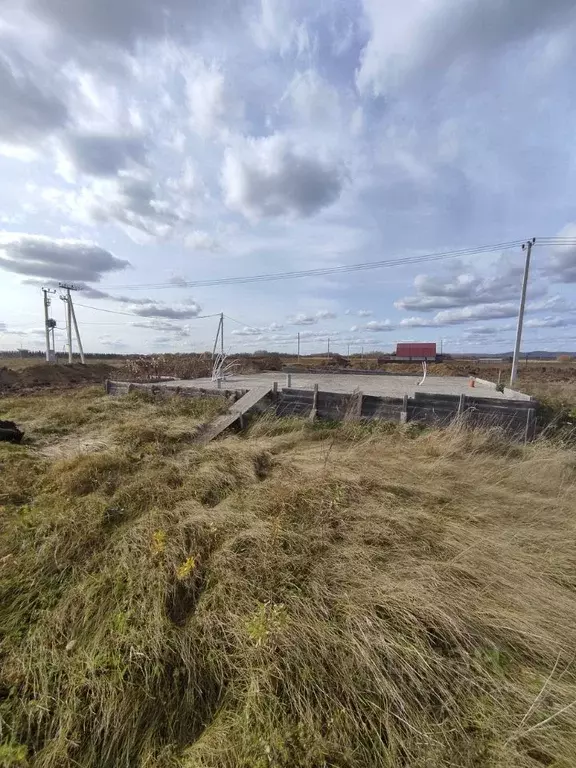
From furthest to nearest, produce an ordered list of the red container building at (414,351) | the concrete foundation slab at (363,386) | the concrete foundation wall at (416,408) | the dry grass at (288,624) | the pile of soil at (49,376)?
the red container building at (414,351) < the pile of soil at (49,376) < the concrete foundation slab at (363,386) < the concrete foundation wall at (416,408) < the dry grass at (288,624)

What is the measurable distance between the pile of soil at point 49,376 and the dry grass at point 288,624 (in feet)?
60.2

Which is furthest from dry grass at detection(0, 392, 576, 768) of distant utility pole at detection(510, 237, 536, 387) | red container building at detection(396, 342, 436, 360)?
red container building at detection(396, 342, 436, 360)

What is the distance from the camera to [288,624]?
8.38 feet

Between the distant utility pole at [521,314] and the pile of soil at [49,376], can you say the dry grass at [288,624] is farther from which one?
the pile of soil at [49,376]

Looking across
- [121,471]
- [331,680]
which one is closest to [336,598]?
[331,680]

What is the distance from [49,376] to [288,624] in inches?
1096

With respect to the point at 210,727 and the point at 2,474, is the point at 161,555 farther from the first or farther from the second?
the point at 2,474

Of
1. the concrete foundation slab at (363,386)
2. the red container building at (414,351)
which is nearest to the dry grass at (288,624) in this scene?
the concrete foundation slab at (363,386)

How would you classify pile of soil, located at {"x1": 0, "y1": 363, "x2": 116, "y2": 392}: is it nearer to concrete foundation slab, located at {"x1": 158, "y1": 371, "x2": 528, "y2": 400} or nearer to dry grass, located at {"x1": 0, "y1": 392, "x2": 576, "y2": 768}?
concrete foundation slab, located at {"x1": 158, "y1": 371, "x2": 528, "y2": 400}

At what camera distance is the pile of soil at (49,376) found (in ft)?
70.1

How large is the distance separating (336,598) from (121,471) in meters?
4.00

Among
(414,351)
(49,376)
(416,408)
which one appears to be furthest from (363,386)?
(414,351)

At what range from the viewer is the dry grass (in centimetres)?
204

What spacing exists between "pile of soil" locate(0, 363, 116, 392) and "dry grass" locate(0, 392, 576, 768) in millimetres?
18349
